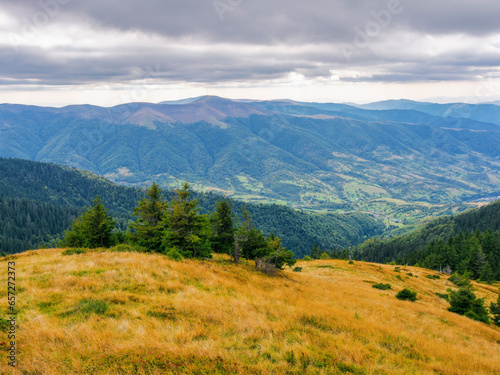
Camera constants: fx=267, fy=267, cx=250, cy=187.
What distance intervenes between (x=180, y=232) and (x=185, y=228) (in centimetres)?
57

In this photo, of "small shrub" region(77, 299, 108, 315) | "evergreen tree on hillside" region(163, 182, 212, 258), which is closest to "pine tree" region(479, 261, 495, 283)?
"evergreen tree on hillside" region(163, 182, 212, 258)

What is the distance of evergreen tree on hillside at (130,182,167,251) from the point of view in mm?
27016

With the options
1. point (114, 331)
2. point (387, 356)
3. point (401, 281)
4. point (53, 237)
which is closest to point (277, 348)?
point (387, 356)

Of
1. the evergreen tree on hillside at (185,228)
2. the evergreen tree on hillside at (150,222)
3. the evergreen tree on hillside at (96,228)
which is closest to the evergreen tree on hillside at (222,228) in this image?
the evergreen tree on hillside at (150,222)

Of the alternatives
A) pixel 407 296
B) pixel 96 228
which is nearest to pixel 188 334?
pixel 407 296

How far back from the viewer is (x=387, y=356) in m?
9.40

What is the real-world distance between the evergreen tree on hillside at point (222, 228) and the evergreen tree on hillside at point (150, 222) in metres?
7.19

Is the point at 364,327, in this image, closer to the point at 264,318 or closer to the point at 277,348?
the point at 264,318

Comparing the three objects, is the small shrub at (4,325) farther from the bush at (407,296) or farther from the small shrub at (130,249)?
the bush at (407,296)

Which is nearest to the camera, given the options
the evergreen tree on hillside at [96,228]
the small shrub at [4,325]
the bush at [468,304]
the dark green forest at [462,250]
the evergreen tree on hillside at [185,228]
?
the small shrub at [4,325]

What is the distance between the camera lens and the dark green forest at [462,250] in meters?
71.6

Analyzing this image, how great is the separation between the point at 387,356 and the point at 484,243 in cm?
10205

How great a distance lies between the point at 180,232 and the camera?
81.3ft

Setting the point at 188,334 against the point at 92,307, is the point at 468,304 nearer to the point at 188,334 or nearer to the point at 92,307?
the point at 188,334
